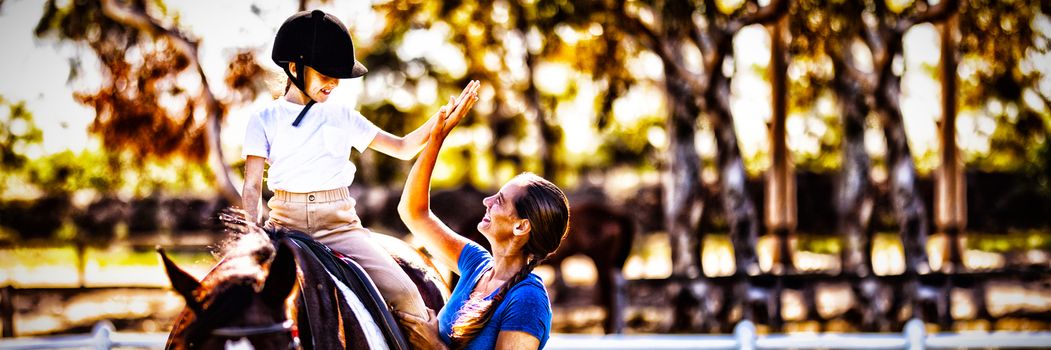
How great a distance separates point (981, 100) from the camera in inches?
623

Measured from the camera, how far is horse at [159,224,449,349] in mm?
2080

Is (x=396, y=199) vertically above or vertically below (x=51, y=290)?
above

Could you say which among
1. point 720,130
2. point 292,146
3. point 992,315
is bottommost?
point 992,315

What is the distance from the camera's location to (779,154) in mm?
12250

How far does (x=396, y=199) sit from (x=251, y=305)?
18.2 metres

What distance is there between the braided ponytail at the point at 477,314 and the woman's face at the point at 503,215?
114mm

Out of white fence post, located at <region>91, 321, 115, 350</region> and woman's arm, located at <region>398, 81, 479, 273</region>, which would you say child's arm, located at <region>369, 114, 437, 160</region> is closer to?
woman's arm, located at <region>398, 81, 479, 273</region>

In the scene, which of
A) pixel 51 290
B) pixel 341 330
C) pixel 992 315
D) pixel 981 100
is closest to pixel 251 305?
pixel 341 330

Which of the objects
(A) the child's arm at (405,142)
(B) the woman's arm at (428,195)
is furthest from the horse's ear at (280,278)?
(A) the child's arm at (405,142)

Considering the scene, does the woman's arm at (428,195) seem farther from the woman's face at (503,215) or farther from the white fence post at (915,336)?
the white fence post at (915,336)

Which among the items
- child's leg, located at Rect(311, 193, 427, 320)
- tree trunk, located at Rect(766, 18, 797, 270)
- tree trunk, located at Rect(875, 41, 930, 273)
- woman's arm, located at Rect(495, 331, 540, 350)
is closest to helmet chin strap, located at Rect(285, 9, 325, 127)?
child's leg, located at Rect(311, 193, 427, 320)

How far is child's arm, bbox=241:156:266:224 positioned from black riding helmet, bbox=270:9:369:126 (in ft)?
0.55

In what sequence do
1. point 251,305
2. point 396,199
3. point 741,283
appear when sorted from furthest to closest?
point 396,199
point 741,283
point 251,305

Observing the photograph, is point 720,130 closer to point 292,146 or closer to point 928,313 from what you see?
point 928,313
